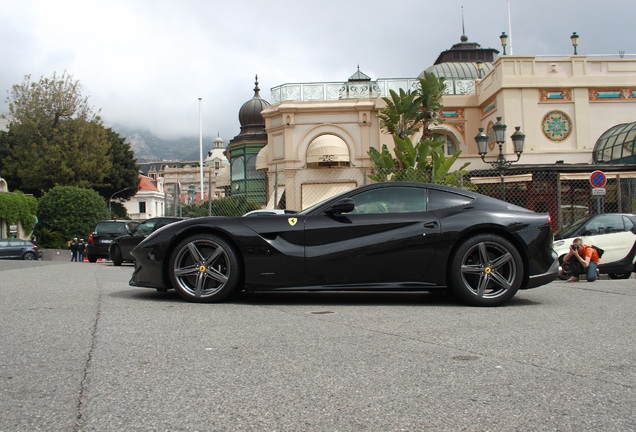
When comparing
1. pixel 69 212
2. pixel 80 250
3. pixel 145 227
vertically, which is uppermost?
pixel 69 212

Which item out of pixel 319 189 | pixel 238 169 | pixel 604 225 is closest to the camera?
pixel 604 225

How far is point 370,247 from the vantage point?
20.3 ft

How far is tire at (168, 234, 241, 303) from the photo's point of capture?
20.5 feet

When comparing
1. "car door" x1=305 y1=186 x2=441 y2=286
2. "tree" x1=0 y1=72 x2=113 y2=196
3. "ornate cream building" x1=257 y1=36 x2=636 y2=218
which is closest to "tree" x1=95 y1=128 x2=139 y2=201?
"tree" x1=0 y1=72 x2=113 y2=196

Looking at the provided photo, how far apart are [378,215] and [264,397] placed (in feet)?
11.6

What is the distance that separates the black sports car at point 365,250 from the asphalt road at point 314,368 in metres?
0.29

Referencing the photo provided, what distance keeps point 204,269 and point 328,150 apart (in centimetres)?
2579

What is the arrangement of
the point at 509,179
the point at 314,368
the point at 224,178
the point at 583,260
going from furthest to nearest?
the point at 224,178 → the point at 509,179 → the point at 583,260 → the point at 314,368

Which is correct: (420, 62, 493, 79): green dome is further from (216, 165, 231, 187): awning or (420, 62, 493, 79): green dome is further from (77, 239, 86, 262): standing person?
(77, 239, 86, 262): standing person

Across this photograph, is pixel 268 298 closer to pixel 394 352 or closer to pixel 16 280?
pixel 394 352

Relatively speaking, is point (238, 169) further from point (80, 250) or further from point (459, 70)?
point (459, 70)

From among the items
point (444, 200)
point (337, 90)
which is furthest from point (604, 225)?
point (337, 90)

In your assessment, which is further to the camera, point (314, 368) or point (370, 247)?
point (370, 247)

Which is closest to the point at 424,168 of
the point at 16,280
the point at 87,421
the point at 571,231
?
the point at 571,231
